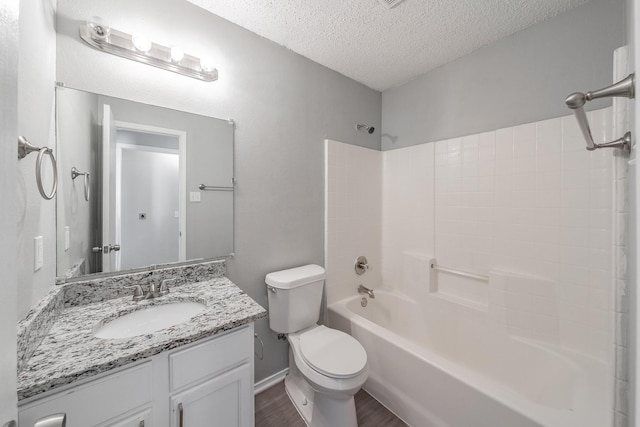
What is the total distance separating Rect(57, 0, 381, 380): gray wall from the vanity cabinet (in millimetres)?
638

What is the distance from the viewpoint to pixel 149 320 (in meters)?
1.12

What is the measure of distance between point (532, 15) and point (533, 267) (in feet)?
5.12

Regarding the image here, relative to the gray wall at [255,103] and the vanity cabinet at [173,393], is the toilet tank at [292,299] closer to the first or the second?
the gray wall at [255,103]

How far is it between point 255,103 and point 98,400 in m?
1.61

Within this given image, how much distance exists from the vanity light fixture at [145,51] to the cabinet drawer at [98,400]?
140 centimetres

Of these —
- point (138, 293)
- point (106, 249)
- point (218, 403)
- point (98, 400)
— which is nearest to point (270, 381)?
point (218, 403)

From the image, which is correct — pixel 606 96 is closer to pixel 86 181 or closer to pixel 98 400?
pixel 98 400

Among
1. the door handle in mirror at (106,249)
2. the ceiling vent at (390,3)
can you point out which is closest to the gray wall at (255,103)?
the door handle in mirror at (106,249)

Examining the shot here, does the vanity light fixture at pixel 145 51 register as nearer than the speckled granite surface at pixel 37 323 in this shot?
No

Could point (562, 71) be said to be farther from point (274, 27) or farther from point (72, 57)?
point (72, 57)

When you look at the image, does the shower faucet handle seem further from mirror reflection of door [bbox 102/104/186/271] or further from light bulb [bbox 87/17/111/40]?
light bulb [bbox 87/17/111/40]

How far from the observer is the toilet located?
1.27 meters

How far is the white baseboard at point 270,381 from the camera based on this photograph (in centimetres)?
168

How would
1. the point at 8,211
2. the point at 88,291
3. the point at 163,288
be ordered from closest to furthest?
the point at 8,211
the point at 88,291
the point at 163,288
